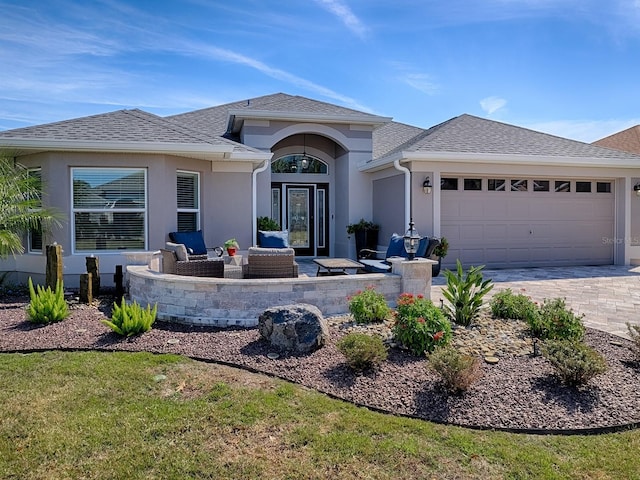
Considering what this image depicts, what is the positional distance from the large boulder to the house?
16.5ft

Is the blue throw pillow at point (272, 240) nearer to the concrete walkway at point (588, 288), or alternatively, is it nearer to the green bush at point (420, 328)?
the concrete walkway at point (588, 288)

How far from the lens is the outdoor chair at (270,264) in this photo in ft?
23.3

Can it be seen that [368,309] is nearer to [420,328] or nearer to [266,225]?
[420,328]

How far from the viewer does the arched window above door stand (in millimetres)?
14367

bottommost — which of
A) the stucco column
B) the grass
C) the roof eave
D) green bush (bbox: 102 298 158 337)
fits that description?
the grass

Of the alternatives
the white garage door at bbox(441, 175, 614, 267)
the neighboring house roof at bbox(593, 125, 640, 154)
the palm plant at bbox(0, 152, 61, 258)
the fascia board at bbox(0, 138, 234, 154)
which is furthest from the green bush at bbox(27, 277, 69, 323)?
the neighboring house roof at bbox(593, 125, 640, 154)

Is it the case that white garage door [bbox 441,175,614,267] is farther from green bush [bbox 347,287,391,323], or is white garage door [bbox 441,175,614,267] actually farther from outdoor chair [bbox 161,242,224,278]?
outdoor chair [bbox 161,242,224,278]

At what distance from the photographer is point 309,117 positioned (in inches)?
510

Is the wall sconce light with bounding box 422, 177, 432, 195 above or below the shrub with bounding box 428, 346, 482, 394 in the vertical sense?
above

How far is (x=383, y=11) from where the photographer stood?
9.03m

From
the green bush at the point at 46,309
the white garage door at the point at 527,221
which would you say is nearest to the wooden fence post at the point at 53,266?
the green bush at the point at 46,309

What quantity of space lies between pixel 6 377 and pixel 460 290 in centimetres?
499

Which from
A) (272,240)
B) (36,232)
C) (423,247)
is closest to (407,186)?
(423,247)

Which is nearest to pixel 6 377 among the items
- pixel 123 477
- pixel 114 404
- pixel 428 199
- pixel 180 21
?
pixel 114 404
